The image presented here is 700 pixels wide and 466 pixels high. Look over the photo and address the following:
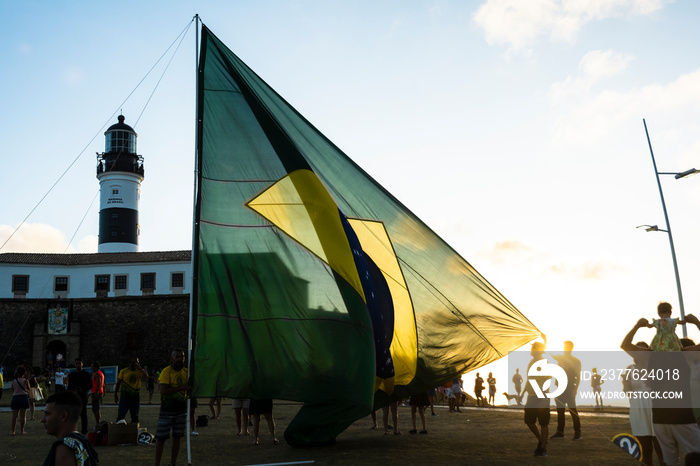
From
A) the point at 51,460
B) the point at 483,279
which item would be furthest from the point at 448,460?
the point at 51,460

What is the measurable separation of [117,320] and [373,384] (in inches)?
1876

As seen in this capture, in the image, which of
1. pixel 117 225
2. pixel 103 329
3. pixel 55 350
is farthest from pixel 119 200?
pixel 55 350

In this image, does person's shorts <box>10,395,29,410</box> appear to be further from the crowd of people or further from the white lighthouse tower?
the white lighthouse tower

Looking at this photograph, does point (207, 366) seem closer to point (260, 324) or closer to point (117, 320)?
point (260, 324)

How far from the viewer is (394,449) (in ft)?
40.2

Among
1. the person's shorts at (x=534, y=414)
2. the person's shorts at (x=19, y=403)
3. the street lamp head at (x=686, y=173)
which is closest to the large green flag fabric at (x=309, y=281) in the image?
the person's shorts at (x=534, y=414)

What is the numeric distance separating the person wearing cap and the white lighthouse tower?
54.2 meters

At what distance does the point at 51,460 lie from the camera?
14.8 ft

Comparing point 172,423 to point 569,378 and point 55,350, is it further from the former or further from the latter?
point 55,350

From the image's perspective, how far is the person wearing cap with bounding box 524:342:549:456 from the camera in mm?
11070

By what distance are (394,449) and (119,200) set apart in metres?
53.9

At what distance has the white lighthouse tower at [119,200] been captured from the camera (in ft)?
200

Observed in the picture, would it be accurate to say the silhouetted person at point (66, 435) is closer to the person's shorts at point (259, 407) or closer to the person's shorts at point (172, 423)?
the person's shorts at point (172, 423)

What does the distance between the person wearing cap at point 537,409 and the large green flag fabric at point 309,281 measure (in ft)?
1.54
